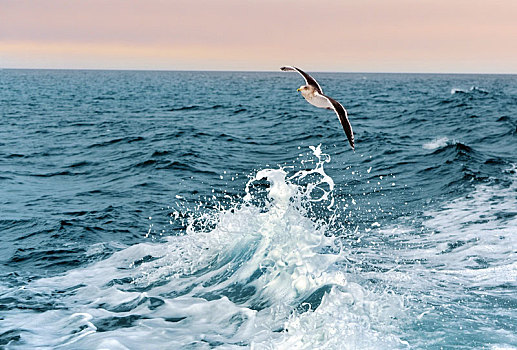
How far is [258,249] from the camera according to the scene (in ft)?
32.8

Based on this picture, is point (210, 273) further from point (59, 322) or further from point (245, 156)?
point (245, 156)

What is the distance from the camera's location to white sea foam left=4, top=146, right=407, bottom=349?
7.44 metres

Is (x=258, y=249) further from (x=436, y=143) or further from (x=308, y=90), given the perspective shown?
(x=436, y=143)

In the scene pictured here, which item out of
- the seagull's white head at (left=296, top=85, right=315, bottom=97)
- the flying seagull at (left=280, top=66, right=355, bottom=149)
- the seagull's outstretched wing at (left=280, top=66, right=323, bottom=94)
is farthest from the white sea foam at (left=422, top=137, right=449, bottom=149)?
the seagull's white head at (left=296, top=85, right=315, bottom=97)

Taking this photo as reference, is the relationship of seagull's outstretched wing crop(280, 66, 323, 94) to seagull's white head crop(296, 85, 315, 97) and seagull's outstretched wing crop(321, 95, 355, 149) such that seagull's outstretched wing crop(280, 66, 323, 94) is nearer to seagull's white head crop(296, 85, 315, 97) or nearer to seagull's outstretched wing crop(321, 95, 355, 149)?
seagull's white head crop(296, 85, 315, 97)

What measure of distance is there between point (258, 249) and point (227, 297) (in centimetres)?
128

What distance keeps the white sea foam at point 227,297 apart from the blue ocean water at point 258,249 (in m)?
0.03

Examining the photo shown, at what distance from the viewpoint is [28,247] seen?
11680 millimetres

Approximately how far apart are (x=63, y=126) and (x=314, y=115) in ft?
53.6

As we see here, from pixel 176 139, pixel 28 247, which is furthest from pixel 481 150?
pixel 28 247

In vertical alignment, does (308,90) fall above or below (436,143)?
above

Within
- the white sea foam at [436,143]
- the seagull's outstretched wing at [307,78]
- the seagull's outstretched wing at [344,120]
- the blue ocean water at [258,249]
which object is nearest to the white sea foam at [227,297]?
the blue ocean water at [258,249]

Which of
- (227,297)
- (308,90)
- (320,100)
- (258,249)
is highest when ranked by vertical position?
(308,90)

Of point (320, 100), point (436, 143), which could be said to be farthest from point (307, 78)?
point (436, 143)
